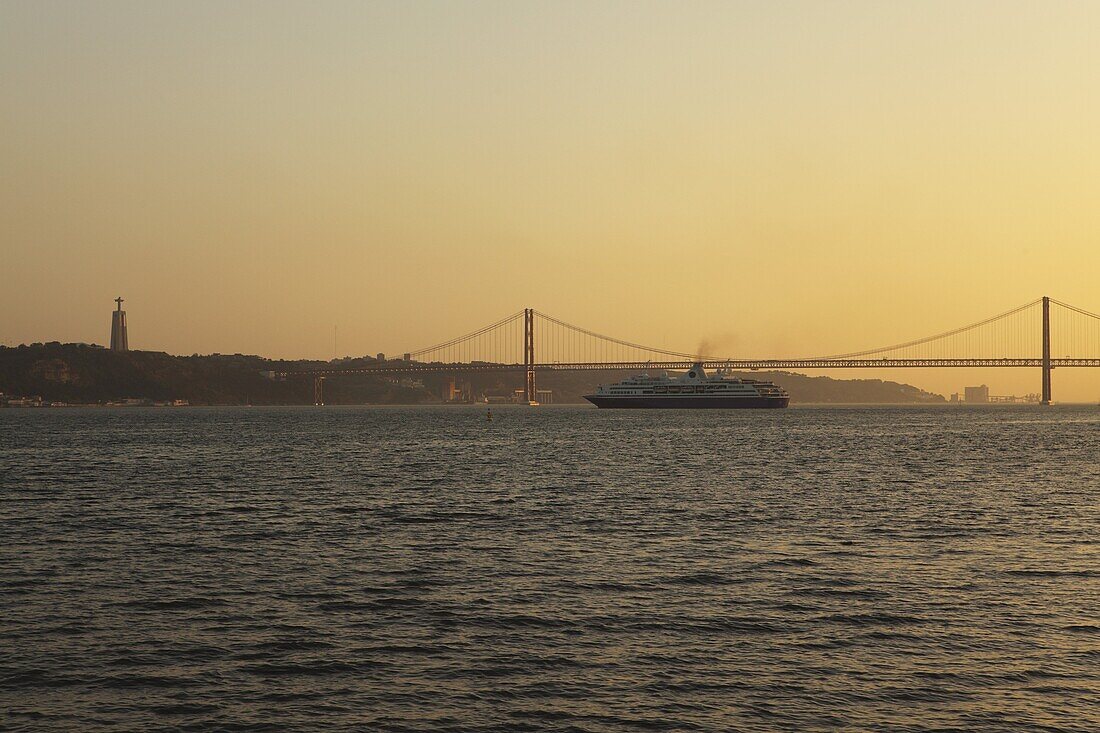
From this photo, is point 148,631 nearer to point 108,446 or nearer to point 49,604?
point 49,604

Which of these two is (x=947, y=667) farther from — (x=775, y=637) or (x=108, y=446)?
(x=108, y=446)

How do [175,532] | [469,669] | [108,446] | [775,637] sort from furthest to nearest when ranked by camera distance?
[108,446] → [175,532] → [775,637] → [469,669]

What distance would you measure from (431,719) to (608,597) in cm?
840

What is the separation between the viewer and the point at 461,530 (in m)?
33.3

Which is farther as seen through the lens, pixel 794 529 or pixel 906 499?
pixel 906 499

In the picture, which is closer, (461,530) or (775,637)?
(775,637)

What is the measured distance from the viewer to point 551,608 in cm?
2120

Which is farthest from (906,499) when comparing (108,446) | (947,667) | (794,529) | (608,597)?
(108,446)

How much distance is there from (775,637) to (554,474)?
37797mm

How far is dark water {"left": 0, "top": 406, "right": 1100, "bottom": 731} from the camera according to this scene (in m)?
15.0

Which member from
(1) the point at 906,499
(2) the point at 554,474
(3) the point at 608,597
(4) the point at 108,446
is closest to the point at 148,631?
(3) the point at 608,597

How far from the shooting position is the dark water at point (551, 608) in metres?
15.0

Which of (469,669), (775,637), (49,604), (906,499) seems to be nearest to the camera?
(469,669)

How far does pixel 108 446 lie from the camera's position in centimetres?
8650
